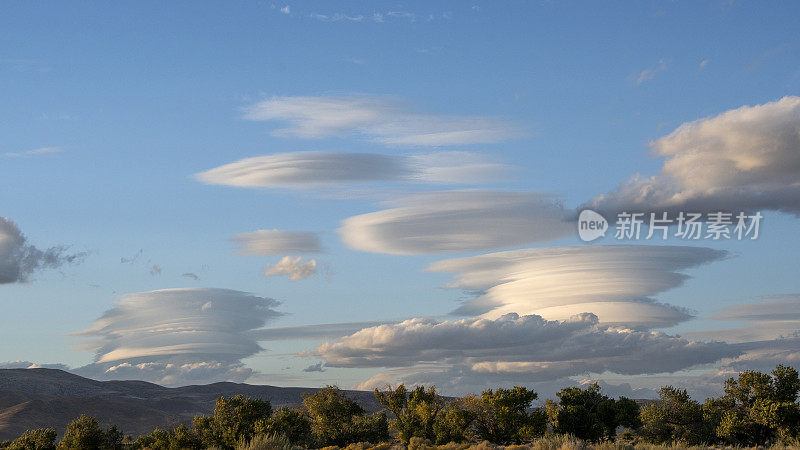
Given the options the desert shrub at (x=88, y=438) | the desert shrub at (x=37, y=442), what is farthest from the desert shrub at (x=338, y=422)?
the desert shrub at (x=37, y=442)

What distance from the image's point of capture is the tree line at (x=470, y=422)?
64062mm

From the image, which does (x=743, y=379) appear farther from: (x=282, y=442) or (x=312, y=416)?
(x=282, y=442)

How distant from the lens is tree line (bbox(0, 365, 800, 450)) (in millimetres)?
64062

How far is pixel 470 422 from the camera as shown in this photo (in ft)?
232

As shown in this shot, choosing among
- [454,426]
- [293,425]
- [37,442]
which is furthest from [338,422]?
[37,442]

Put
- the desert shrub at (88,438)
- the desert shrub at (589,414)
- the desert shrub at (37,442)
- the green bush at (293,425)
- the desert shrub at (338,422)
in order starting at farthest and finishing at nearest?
the desert shrub at (589,414) < the desert shrub at (338,422) < the desert shrub at (37,442) < the green bush at (293,425) < the desert shrub at (88,438)

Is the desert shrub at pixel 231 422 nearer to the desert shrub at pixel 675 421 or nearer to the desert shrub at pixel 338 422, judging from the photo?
the desert shrub at pixel 338 422

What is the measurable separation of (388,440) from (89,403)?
115 meters

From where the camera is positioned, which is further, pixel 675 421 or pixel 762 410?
pixel 675 421

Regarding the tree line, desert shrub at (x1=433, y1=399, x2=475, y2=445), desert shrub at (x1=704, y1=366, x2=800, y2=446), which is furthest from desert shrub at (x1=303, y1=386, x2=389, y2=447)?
desert shrub at (x1=704, y1=366, x2=800, y2=446)

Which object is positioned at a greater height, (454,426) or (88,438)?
(88,438)

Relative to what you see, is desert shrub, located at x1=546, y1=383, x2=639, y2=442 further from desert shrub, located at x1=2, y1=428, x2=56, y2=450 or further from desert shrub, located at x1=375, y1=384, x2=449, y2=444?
desert shrub, located at x1=2, y1=428, x2=56, y2=450

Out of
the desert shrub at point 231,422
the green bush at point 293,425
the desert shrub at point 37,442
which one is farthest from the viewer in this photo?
the desert shrub at point 37,442

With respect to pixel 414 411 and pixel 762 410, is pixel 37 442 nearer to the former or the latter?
pixel 414 411
